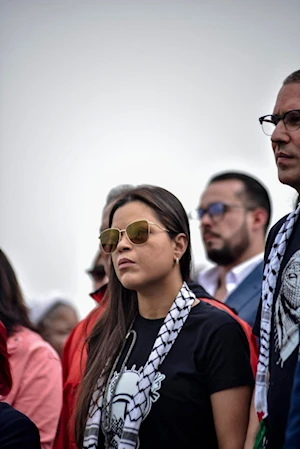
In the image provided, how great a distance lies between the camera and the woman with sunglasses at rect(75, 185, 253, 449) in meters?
3.07

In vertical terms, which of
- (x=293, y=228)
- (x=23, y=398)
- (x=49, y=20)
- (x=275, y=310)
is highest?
(x=49, y=20)

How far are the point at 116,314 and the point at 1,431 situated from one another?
826 millimetres

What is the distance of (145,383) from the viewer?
3115 mm

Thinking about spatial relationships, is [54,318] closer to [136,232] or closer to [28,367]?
[28,367]

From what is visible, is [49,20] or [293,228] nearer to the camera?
[293,228]

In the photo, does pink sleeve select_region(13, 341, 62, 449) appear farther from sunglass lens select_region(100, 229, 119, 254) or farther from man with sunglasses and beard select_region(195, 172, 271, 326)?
man with sunglasses and beard select_region(195, 172, 271, 326)

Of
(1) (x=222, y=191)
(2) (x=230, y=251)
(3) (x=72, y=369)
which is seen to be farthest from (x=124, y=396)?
(1) (x=222, y=191)

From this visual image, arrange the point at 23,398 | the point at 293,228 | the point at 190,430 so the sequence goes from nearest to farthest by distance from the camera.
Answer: the point at 293,228 → the point at 190,430 → the point at 23,398

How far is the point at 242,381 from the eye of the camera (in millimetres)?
3088

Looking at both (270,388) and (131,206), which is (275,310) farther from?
(131,206)

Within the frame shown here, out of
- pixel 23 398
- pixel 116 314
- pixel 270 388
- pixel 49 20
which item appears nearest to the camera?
pixel 270 388

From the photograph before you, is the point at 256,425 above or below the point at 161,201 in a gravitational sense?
below

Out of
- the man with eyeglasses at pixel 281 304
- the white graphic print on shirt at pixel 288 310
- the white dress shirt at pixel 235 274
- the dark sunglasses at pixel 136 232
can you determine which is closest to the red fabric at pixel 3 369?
the dark sunglasses at pixel 136 232

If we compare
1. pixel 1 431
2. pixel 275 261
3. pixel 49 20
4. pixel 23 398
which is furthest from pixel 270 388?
pixel 49 20
